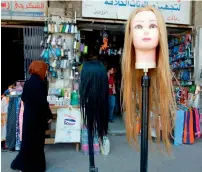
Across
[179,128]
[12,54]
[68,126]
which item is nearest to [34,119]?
[68,126]

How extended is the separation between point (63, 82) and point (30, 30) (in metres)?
1.21

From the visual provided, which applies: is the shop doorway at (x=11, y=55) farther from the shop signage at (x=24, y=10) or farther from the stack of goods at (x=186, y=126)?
the stack of goods at (x=186, y=126)

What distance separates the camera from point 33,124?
3117 millimetres

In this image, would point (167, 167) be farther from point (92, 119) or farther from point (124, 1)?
point (124, 1)

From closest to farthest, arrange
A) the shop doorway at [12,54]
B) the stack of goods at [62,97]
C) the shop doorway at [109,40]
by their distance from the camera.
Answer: the stack of goods at [62,97]
the shop doorway at [109,40]
the shop doorway at [12,54]

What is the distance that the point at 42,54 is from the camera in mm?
4527

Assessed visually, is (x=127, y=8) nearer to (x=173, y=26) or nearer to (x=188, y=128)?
(x=173, y=26)

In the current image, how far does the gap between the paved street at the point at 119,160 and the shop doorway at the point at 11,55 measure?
278 centimetres

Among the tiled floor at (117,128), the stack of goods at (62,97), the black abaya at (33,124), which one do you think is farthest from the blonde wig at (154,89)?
the tiled floor at (117,128)

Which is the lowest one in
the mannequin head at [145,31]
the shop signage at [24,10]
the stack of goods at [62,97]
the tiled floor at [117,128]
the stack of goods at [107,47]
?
the tiled floor at [117,128]

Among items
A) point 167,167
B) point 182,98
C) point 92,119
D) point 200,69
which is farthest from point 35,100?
point 200,69

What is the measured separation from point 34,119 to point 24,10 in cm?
270

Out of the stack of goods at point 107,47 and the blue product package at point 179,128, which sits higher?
the stack of goods at point 107,47

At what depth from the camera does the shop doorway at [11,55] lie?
6055 millimetres
